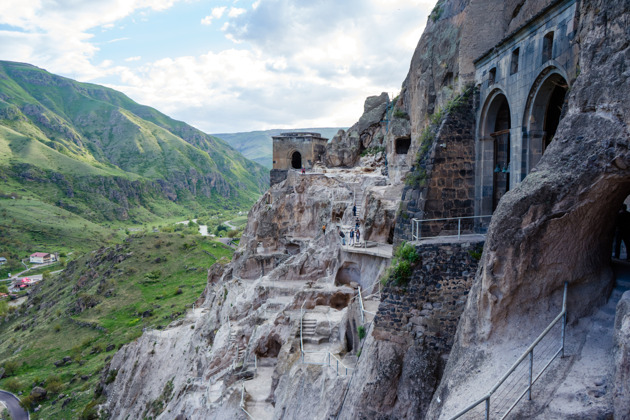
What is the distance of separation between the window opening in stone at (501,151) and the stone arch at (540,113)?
1368mm

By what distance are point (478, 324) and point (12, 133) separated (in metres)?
173

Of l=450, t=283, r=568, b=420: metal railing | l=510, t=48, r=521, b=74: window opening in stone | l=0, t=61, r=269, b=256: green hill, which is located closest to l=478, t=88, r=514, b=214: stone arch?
l=510, t=48, r=521, b=74: window opening in stone

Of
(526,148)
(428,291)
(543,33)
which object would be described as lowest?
(428,291)

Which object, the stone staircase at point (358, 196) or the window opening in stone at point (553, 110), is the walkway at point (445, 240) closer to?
the window opening in stone at point (553, 110)

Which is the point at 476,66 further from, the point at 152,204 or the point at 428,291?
the point at 152,204

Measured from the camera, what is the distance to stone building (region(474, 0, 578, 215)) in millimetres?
10000

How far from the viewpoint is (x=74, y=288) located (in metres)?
68.2

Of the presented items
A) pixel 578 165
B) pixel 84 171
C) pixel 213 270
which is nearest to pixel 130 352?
pixel 213 270

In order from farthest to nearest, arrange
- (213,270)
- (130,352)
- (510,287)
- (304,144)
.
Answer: (304,144)
(213,270)
(130,352)
(510,287)

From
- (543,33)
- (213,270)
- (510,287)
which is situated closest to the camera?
(510,287)

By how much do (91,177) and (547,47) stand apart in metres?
149

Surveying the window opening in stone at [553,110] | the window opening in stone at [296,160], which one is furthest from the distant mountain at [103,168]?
the window opening in stone at [553,110]

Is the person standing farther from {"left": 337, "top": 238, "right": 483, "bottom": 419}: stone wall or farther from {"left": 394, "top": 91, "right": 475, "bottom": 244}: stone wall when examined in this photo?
{"left": 394, "top": 91, "right": 475, "bottom": 244}: stone wall

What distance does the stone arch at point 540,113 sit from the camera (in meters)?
11.0
